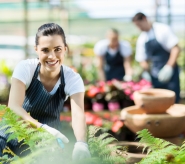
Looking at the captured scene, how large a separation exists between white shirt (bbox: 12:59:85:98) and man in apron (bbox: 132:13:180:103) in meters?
3.33

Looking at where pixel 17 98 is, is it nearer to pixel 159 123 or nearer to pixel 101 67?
pixel 159 123

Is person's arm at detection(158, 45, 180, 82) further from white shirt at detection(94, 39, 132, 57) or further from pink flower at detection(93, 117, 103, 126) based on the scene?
pink flower at detection(93, 117, 103, 126)

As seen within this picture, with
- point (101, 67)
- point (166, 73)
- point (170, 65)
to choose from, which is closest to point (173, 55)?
point (170, 65)

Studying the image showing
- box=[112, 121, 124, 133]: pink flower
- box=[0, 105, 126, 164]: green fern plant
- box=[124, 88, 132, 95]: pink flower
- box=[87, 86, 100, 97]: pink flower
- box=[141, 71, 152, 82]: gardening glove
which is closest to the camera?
box=[0, 105, 126, 164]: green fern plant

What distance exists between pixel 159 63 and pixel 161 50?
0.20m

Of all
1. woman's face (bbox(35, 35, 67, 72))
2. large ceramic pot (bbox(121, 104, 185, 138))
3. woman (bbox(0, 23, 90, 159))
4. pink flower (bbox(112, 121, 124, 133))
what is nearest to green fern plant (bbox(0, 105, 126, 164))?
woman (bbox(0, 23, 90, 159))

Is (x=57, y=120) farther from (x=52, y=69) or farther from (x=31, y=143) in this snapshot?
(x=31, y=143)

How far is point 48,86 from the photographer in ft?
7.78

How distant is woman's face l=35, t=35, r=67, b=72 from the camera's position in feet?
7.12

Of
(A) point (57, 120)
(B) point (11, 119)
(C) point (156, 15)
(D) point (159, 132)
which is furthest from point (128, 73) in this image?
(B) point (11, 119)

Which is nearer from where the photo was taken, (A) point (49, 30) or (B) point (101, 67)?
(A) point (49, 30)

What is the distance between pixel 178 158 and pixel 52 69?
90 cm

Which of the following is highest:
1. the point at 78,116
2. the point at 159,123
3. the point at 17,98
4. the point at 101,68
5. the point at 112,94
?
the point at 17,98

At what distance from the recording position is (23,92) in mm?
2205
